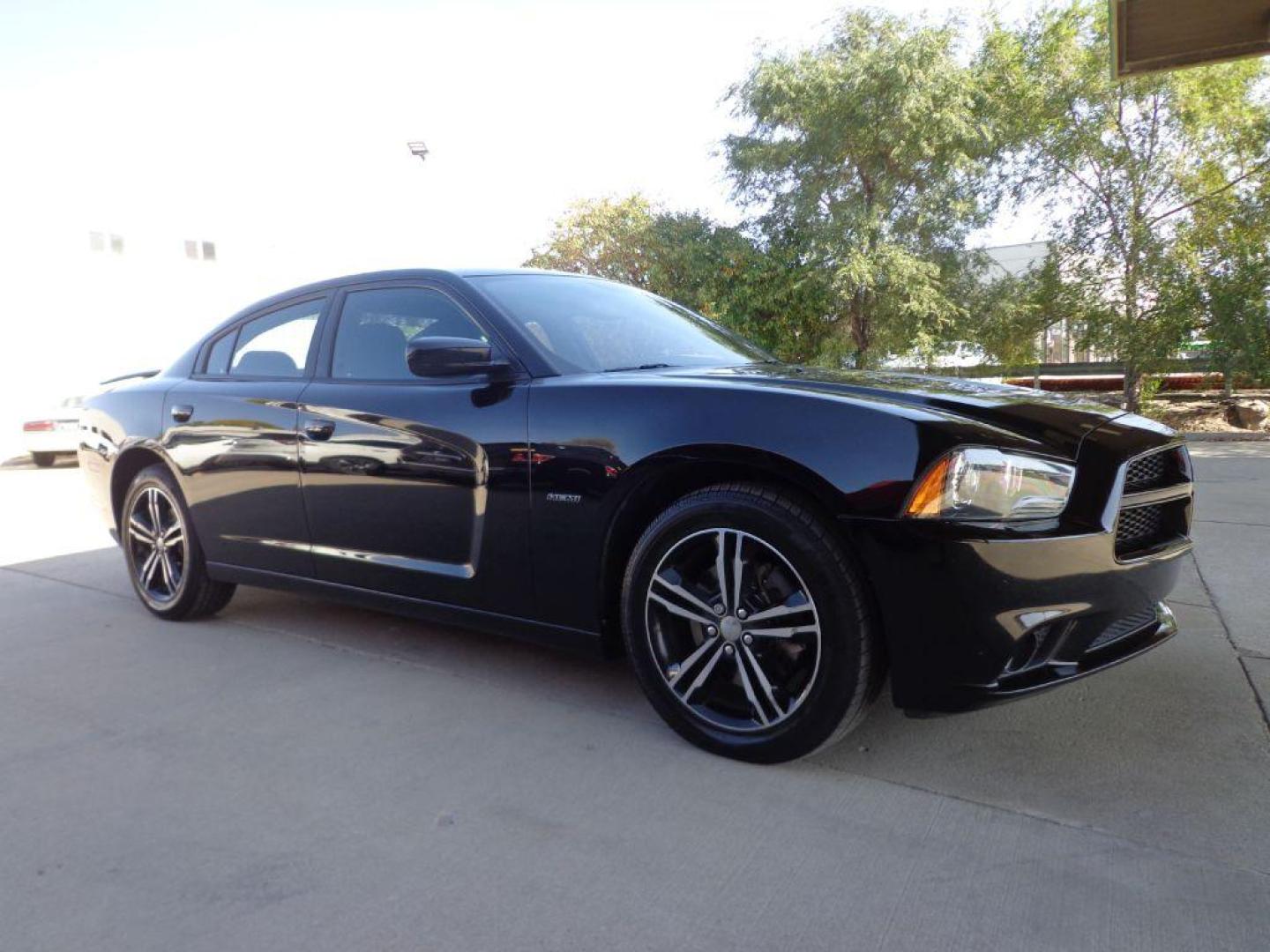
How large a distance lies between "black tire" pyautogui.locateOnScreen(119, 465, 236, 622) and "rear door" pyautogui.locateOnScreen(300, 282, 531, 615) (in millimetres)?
1049

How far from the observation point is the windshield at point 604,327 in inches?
139

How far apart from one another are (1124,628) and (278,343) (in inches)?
141

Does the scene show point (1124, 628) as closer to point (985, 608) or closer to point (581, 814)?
point (985, 608)

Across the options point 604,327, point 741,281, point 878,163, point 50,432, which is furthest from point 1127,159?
point 50,432

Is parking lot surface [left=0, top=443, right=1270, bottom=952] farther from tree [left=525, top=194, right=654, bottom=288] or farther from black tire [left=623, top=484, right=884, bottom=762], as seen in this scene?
tree [left=525, top=194, right=654, bottom=288]

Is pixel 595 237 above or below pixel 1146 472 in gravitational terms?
above

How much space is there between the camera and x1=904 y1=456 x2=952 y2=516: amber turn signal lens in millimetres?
2508

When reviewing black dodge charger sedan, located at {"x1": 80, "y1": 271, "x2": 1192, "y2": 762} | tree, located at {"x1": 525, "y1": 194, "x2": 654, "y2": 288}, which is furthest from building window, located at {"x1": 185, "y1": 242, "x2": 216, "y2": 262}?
black dodge charger sedan, located at {"x1": 80, "y1": 271, "x2": 1192, "y2": 762}

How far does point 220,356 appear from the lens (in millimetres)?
4746

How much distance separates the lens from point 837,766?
288 cm

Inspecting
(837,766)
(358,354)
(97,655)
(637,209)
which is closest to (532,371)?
(358,354)

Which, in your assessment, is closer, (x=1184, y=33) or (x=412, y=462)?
(x=412, y=462)

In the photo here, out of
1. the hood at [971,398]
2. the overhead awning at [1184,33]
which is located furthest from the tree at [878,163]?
the hood at [971,398]

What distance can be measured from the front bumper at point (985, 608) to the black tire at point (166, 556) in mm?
3419
